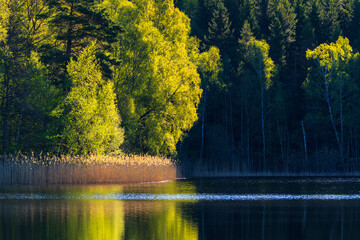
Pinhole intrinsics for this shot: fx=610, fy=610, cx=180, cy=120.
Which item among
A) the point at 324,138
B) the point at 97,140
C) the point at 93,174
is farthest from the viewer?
the point at 324,138

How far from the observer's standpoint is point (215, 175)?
50.2 meters

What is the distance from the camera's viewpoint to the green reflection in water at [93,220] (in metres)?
17.2

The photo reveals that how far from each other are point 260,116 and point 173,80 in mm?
19939

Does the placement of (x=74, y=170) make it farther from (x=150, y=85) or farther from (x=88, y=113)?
(x=150, y=85)

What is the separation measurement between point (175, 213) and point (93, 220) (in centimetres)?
347

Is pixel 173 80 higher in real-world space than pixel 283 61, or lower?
lower

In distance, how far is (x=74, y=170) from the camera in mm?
35875

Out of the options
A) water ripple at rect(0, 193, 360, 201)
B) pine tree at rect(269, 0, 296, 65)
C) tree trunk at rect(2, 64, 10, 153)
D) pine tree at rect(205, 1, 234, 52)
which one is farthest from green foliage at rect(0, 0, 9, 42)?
pine tree at rect(269, 0, 296, 65)

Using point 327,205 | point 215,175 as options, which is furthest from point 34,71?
point 327,205

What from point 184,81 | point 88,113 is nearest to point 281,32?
point 184,81

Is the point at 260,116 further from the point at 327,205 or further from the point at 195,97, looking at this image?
the point at 327,205

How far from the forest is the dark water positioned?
369 inches

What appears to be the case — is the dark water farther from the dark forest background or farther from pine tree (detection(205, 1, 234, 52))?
pine tree (detection(205, 1, 234, 52))

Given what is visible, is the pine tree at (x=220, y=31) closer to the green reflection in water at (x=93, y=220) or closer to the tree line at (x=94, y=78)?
the tree line at (x=94, y=78)
